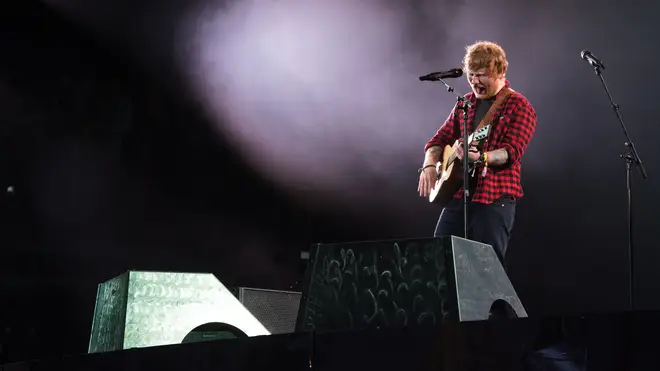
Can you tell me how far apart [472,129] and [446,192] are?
0.36 m

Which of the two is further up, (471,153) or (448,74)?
(448,74)

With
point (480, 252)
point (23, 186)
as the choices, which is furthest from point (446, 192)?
point (23, 186)

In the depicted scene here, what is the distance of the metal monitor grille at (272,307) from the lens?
4512 millimetres

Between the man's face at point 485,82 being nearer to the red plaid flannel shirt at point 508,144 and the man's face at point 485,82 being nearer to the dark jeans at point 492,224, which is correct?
the red plaid flannel shirt at point 508,144

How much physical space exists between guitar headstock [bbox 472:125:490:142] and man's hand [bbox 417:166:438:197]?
0.38 metres

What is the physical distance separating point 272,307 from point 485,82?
1.81 m

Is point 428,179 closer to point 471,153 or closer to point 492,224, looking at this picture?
point 471,153

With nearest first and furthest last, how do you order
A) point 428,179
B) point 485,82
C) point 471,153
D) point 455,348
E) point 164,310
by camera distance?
1. point 455,348
2. point 164,310
3. point 471,153
4. point 485,82
5. point 428,179

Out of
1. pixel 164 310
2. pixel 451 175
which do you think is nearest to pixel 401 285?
pixel 164 310

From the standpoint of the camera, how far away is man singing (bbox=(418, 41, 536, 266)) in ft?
12.5

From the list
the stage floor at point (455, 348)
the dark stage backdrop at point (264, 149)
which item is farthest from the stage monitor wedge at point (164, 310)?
the dark stage backdrop at point (264, 149)

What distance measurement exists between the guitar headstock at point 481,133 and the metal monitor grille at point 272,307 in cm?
148

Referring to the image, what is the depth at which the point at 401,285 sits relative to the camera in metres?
2.29

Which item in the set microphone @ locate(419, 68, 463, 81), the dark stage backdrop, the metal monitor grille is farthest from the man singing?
the dark stage backdrop
